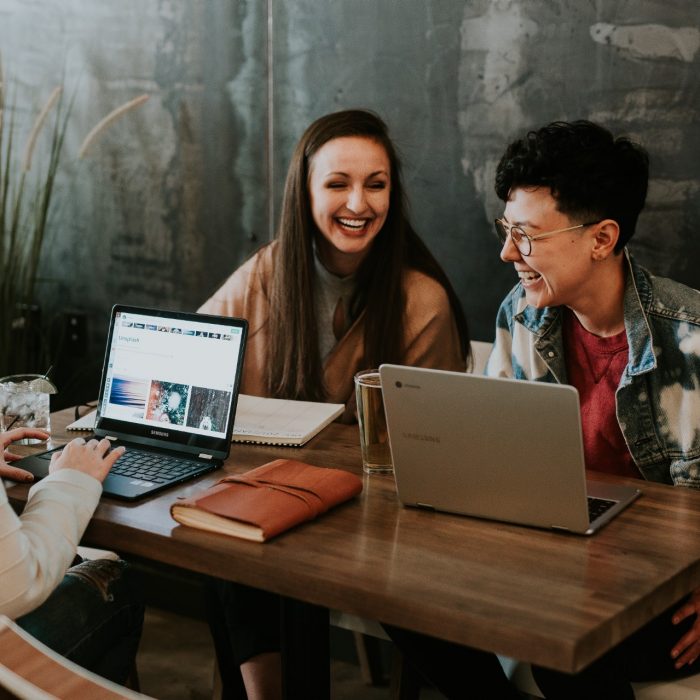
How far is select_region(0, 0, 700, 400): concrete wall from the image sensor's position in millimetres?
2510

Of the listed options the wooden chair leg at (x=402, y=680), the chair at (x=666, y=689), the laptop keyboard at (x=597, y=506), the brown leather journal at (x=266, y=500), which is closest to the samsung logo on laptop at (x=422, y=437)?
the brown leather journal at (x=266, y=500)

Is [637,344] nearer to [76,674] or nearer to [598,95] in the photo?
[598,95]

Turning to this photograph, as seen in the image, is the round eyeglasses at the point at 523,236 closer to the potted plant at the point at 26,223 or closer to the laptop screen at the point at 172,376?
the laptop screen at the point at 172,376

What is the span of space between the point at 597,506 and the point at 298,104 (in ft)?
5.56

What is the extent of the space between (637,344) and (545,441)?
54 centimetres

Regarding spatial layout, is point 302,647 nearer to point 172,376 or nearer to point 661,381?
point 172,376

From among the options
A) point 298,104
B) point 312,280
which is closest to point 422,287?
point 312,280

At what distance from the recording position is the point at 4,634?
1.22 m

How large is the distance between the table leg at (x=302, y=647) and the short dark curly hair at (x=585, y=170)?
2.87 feet

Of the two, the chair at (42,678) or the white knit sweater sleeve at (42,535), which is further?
the white knit sweater sleeve at (42,535)

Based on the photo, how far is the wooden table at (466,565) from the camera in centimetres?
127

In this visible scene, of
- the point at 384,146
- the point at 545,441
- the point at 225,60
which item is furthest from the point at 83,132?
the point at 545,441

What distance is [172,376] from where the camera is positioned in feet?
6.47

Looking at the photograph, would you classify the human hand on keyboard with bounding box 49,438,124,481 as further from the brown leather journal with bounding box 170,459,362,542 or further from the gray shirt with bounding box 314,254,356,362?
the gray shirt with bounding box 314,254,356,362
